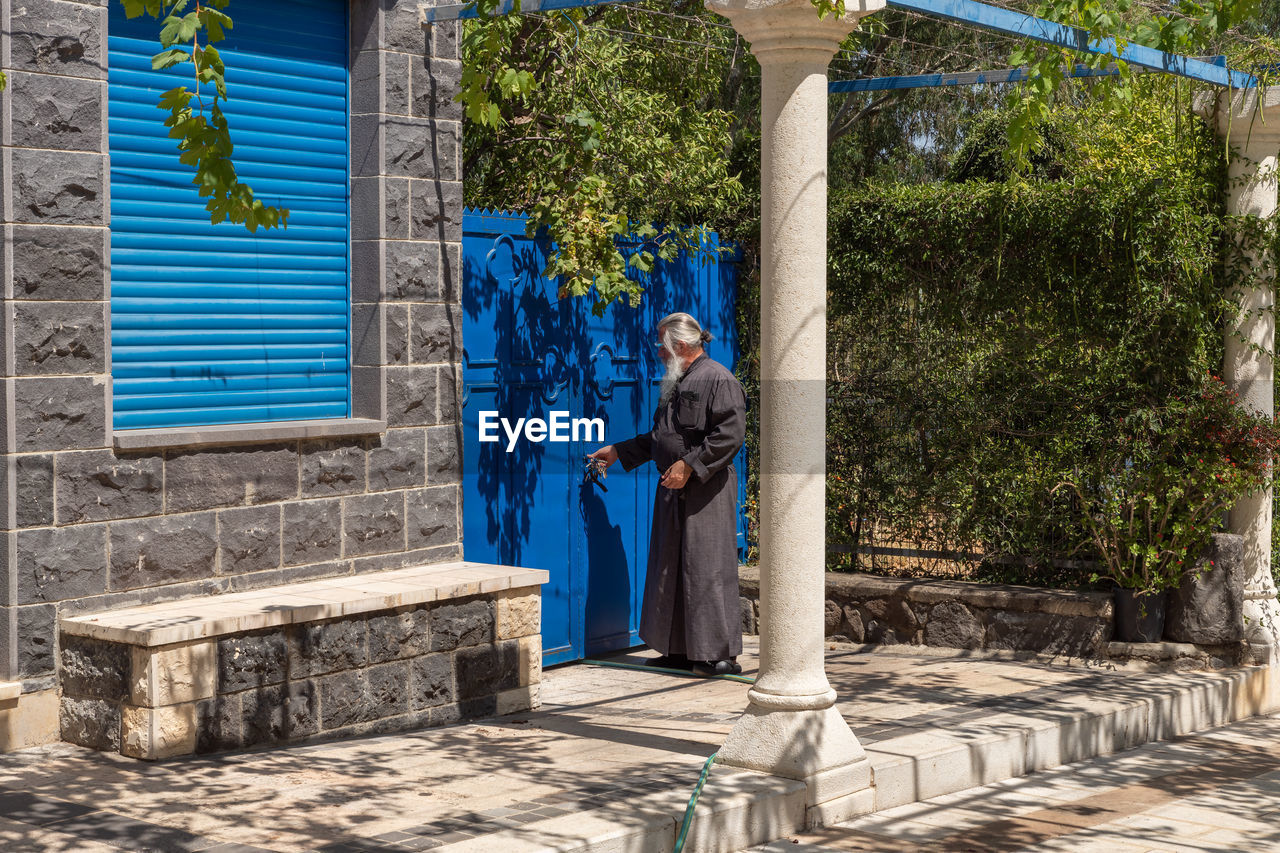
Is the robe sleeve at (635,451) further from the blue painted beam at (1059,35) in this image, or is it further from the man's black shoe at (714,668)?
the blue painted beam at (1059,35)

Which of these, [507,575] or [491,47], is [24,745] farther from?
[491,47]

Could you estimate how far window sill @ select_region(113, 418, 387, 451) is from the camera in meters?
5.93

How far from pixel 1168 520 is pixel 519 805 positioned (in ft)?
14.5

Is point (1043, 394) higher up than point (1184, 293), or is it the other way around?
point (1184, 293)

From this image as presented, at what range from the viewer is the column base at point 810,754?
18.2ft

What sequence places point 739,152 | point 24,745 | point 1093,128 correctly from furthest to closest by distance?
point 1093,128 → point 739,152 → point 24,745

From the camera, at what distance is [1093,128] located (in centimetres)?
1537

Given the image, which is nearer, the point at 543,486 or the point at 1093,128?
the point at 543,486

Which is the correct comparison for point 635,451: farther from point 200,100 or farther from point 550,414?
point 200,100

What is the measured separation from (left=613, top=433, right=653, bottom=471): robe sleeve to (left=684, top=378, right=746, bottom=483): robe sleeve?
362 millimetres

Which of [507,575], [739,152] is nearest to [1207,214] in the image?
[739,152]

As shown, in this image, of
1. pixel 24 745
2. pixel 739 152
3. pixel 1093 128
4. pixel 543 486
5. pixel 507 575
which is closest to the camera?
pixel 24 745

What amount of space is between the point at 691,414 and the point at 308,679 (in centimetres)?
263

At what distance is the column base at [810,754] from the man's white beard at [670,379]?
2593 millimetres
